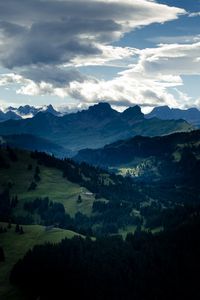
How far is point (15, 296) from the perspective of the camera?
19712 cm

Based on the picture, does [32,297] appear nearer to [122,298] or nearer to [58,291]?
[58,291]

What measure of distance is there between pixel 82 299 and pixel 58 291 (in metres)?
10.6

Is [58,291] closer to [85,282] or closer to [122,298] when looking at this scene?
[85,282]

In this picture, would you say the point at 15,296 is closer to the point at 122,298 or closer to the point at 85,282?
the point at 85,282

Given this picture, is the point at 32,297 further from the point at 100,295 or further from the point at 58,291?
the point at 100,295

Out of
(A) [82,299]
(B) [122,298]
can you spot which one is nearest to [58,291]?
(A) [82,299]

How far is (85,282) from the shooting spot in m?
198

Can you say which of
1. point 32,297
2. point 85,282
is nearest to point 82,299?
point 85,282

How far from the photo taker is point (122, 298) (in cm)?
19988

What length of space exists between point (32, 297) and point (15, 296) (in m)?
8.54

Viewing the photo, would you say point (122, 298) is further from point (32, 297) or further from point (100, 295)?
point (32, 297)

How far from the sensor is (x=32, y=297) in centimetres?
19362

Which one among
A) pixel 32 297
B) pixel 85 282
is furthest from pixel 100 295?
pixel 32 297

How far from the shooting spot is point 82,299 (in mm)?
190500
